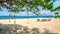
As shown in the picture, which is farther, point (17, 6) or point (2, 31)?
point (2, 31)

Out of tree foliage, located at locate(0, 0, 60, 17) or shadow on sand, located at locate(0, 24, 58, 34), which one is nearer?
tree foliage, located at locate(0, 0, 60, 17)

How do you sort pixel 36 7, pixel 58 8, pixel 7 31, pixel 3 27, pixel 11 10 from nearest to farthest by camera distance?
pixel 58 8 < pixel 36 7 < pixel 11 10 < pixel 7 31 < pixel 3 27

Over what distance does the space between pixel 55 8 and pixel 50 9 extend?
Result: 1.11 feet

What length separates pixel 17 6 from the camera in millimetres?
12000

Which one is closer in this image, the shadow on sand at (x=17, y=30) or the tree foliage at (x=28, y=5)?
the tree foliage at (x=28, y=5)

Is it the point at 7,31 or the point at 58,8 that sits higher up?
the point at 58,8

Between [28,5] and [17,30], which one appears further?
[17,30]

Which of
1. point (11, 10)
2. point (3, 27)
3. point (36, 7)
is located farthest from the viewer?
point (3, 27)

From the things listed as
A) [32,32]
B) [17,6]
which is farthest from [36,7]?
[32,32]

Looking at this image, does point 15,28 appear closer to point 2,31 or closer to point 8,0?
point 2,31

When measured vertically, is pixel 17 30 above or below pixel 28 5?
below

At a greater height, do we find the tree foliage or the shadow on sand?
the tree foliage

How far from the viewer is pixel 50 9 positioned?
1093 cm

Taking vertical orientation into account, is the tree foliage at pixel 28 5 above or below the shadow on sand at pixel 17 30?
above
